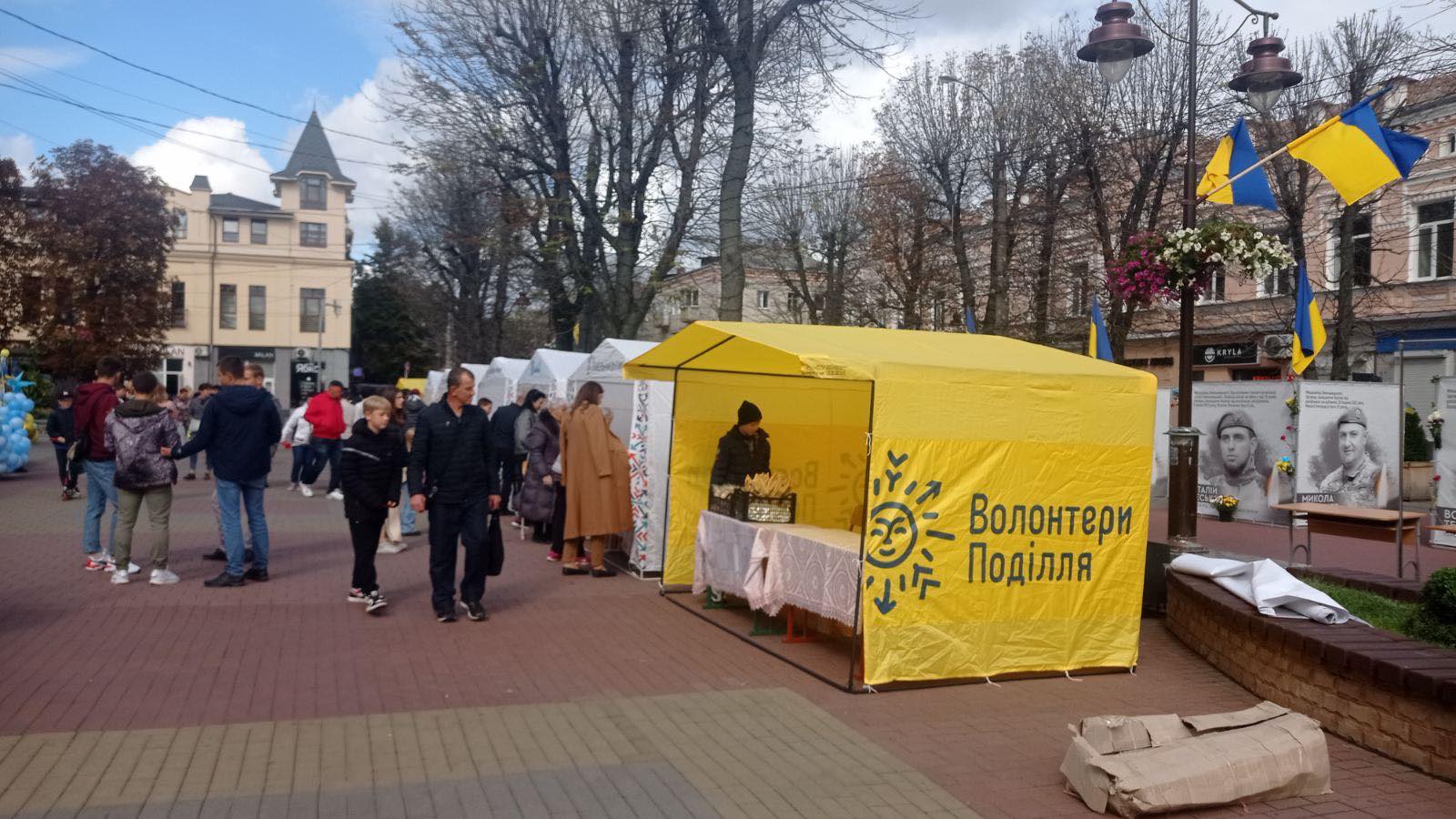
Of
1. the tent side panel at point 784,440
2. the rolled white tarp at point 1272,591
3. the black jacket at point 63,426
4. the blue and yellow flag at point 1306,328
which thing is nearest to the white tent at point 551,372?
the tent side panel at point 784,440

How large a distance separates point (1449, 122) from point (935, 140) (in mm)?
11879

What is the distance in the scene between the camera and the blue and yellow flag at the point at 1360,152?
31.1ft

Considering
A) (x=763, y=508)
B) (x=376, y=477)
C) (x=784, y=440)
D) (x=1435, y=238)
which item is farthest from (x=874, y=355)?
(x=1435, y=238)

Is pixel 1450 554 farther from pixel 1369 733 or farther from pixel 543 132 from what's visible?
pixel 543 132

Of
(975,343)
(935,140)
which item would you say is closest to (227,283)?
(935,140)

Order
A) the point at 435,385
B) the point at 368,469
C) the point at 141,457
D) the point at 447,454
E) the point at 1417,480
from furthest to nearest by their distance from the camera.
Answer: the point at 435,385
the point at 1417,480
the point at 141,457
the point at 368,469
the point at 447,454

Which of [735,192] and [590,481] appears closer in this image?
[590,481]

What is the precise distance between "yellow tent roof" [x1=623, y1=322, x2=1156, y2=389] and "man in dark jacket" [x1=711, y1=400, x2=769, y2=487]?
1.52 ft

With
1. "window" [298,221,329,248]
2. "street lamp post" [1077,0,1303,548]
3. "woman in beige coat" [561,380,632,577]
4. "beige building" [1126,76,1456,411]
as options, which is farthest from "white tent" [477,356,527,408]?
"window" [298,221,329,248]

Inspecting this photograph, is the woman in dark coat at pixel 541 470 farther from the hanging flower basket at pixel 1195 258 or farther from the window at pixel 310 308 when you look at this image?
the window at pixel 310 308

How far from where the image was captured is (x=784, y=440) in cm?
1087

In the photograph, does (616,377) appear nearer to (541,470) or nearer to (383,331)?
(541,470)

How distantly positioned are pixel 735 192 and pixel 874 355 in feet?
30.7

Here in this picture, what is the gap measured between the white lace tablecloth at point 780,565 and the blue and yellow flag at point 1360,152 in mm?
A: 5254
